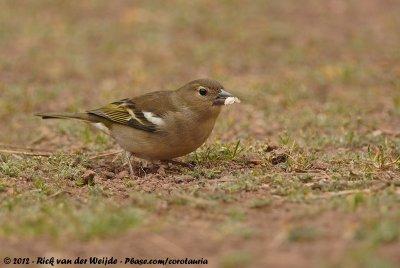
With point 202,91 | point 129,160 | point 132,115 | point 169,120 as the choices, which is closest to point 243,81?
point 202,91

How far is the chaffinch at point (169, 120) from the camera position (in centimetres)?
831

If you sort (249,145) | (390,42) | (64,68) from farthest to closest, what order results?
(390,42) < (64,68) < (249,145)

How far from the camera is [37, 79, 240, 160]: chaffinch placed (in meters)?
8.31

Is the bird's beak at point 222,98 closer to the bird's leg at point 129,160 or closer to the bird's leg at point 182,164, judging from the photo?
the bird's leg at point 182,164

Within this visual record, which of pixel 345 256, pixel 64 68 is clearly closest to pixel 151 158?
pixel 345 256

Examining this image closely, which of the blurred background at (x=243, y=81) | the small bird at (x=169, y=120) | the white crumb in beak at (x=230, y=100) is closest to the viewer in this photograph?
the blurred background at (x=243, y=81)

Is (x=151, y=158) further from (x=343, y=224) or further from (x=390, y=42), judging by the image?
(x=390, y=42)

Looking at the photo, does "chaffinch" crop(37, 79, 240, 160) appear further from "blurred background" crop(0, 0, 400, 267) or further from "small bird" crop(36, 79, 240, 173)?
"blurred background" crop(0, 0, 400, 267)

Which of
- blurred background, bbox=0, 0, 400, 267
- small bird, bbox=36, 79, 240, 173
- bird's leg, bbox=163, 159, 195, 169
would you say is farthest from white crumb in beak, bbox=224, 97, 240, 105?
bird's leg, bbox=163, 159, 195, 169

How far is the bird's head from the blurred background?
698 millimetres

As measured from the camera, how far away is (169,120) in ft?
27.5

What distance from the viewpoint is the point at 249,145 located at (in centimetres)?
938

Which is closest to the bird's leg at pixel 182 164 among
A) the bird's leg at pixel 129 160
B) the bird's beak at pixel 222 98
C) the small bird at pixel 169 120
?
the small bird at pixel 169 120

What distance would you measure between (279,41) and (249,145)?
672cm
